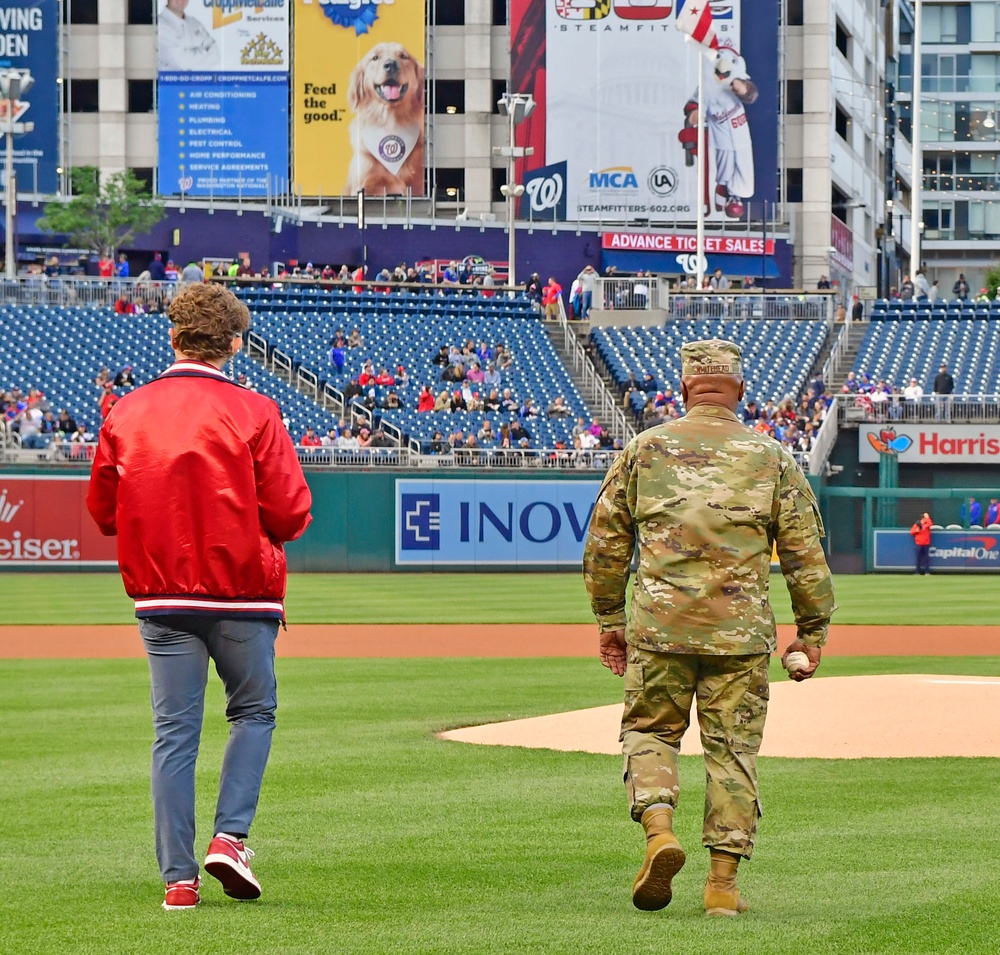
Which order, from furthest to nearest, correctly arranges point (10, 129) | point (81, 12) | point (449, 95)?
point (81, 12) → point (449, 95) → point (10, 129)

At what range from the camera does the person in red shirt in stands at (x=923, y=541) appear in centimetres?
3438

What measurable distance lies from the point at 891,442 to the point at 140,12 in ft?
111

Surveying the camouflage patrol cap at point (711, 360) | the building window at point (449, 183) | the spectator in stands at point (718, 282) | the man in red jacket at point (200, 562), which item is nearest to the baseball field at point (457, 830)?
the man in red jacket at point (200, 562)

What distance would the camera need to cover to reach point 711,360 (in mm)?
6027

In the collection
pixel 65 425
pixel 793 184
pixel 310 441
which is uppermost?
pixel 793 184

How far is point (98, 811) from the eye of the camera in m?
7.98

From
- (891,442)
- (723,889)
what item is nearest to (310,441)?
(891,442)

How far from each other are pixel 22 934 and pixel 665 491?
2.48m

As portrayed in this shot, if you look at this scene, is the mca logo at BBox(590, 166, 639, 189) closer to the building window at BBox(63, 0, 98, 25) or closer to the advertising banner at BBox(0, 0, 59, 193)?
the advertising banner at BBox(0, 0, 59, 193)

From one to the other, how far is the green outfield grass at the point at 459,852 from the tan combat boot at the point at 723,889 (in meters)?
0.06

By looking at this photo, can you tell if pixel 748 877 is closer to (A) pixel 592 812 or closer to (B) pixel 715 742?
(B) pixel 715 742

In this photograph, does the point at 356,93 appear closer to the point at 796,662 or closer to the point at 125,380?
the point at 125,380

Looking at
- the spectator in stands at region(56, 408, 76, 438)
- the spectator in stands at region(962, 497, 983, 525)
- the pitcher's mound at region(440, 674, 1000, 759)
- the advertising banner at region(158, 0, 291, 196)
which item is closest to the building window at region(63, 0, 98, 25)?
the advertising banner at region(158, 0, 291, 196)

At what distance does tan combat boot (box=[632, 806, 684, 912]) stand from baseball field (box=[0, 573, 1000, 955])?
56 millimetres
